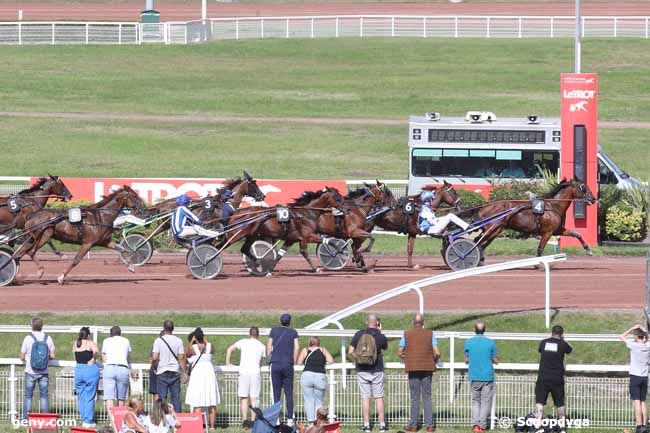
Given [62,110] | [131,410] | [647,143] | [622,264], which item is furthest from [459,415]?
[62,110]

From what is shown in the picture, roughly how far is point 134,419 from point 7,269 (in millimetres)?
10745

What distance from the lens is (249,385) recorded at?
1728cm

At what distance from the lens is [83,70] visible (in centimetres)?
5719

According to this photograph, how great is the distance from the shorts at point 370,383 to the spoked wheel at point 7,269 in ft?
33.0

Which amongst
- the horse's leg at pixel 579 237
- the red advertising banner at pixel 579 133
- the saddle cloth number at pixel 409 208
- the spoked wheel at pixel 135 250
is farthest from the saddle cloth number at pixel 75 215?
the red advertising banner at pixel 579 133

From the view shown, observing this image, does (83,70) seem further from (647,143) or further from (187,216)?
(187,216)

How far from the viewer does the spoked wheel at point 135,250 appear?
27.4m

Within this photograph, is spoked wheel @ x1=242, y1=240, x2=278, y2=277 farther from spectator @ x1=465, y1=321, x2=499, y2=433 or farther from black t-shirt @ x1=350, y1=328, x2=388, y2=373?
spectator @ x1=465, y1=321, x2=499, y2=433

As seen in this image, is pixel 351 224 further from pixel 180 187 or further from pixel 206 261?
pixel 180 187

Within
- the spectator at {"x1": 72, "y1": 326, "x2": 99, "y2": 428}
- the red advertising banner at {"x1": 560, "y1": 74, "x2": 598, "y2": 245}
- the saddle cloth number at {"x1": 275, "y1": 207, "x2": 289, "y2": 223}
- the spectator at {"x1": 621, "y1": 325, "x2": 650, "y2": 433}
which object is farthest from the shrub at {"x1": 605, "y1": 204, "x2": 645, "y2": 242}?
the spectator at {"x1": 72, "y1": 326, "x2": 99, "y2": 428}

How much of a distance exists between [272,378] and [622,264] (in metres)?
12.8

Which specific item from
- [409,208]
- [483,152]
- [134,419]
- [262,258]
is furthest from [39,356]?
[483,152]

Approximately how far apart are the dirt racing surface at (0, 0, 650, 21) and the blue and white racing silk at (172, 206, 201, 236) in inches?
1555

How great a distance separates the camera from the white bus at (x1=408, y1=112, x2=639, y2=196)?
33688 millimetres
